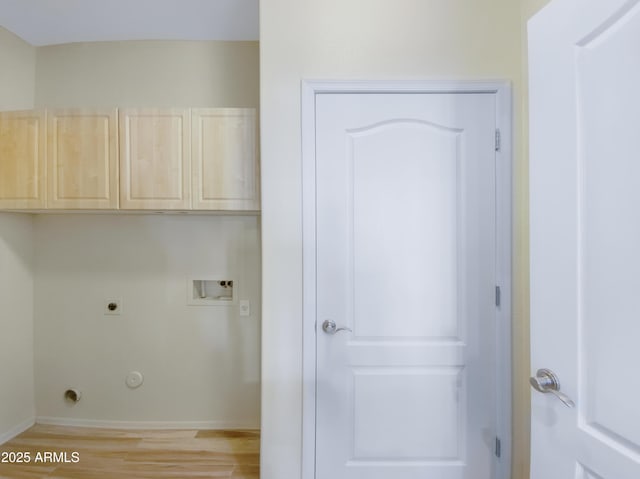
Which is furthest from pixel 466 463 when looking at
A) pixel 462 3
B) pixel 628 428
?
pixel 462 3

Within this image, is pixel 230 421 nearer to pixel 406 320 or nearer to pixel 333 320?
pixel 333 320

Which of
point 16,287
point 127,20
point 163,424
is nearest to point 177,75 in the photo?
point 127,20

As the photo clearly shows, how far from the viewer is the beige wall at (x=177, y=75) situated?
230cm

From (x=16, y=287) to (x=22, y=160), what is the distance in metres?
0.87

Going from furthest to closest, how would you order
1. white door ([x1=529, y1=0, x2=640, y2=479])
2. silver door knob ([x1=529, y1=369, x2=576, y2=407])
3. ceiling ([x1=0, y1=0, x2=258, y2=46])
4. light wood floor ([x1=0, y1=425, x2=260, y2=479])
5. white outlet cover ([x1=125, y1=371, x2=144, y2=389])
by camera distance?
white outlet cover ([x1=125, y1=371, x2=144, y2=389]) < ceiling ([x1=0, y1=0, x2=258, y2=46]) < light wood floor ([x1=0, y1=425, x2=260, y2=479]) < silver door knob ([x1=529, y1=369, x2=576, y2=407]) < white door ([x1=529, y1=0, x2=640, y2=479])

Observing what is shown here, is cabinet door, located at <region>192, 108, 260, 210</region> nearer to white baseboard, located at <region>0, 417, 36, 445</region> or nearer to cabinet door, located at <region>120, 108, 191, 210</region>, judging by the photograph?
cabinet door, located at <region>120, 108, 191, 210</region>

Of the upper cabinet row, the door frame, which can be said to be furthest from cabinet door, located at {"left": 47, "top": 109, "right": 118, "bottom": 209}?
the door frame

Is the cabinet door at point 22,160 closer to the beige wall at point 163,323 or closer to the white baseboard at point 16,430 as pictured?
the beige wall at point 163,323

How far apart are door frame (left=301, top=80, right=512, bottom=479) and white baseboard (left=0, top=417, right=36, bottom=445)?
199 cm

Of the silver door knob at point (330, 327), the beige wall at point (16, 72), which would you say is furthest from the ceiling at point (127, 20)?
the silver door knob at point (330, 327)

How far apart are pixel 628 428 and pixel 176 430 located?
94.4 inches

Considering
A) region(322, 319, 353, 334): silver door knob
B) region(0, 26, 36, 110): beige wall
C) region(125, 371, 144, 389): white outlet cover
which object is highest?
region(0, 26, 36, 110): beige wall

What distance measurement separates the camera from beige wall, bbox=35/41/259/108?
7.54ft

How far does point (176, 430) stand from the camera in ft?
7.41
